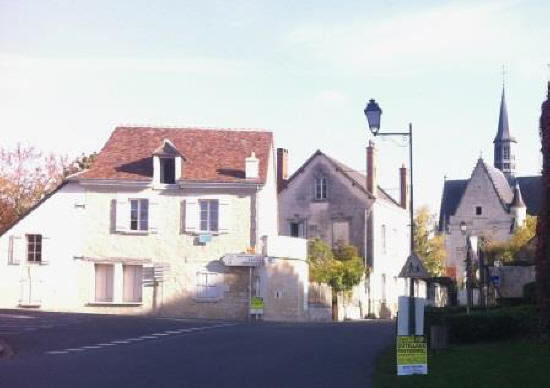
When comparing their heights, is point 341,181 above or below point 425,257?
above

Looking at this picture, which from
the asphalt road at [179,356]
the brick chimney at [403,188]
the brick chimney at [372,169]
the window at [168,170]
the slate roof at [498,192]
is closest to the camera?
the asphalt road at [179,356]

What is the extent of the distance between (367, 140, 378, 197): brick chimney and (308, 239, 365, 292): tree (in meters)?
5.38

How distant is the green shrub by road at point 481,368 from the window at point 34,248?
948 inches

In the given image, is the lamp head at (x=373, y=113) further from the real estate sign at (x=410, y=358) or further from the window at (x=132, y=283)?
the window at (x=132, y=283)

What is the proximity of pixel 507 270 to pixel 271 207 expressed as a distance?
12172 millimetres

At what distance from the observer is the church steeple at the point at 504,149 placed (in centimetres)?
9456

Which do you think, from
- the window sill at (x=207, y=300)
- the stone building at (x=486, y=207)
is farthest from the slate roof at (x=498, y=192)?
the window sill at (x=207, y=300)

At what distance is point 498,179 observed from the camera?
86.0 m

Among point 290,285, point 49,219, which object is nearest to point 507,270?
point 290,285

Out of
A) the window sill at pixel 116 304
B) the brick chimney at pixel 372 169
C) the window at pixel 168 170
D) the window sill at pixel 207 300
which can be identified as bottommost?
the window sill at pixel 116 304

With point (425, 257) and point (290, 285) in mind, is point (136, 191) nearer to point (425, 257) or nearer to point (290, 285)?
point (290, 285)

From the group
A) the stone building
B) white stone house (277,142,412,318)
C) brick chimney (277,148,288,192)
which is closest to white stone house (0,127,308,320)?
white stone house (277,142,412,318)

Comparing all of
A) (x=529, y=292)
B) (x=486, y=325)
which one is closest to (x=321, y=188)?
(x=529, y=292)

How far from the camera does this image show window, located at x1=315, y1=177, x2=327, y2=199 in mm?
51938
